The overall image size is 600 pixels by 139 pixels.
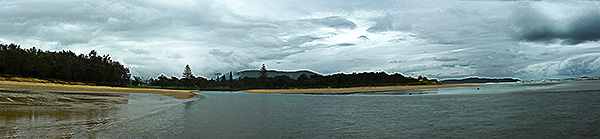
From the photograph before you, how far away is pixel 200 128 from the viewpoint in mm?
15648

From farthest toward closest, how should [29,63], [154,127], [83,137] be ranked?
[29,63] → [154,127] → [83,137]

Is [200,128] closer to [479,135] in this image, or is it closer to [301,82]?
[479,135]

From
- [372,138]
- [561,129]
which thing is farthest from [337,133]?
[561,129]

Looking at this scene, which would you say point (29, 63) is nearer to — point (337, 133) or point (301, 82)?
point (337, 133)

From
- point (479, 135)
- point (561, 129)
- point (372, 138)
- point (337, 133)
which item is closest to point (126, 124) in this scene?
point (337, 133)

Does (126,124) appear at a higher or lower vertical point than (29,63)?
lower

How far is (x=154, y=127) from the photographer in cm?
1520

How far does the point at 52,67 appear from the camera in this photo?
3004 inches

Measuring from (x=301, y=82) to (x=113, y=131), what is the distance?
153 m

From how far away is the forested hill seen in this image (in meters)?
63.7

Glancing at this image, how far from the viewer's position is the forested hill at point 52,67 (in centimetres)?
6367

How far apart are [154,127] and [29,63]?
2765 inches

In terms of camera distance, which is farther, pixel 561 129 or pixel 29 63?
pixel 29 63

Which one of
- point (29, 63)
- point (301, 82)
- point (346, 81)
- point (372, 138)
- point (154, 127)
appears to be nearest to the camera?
point (372, 138)
